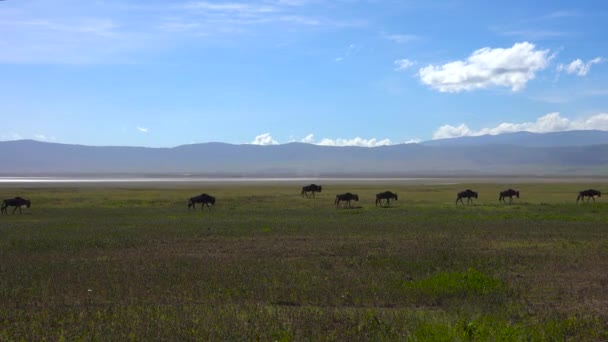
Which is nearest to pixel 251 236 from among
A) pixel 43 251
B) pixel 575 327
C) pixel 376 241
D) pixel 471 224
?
pixel 376 241

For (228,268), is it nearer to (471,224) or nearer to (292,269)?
(292,269)

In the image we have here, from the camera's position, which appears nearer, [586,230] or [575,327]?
[575,327]

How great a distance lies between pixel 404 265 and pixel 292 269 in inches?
112

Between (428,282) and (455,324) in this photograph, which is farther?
(428,282)

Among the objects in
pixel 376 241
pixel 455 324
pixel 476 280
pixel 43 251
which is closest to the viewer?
pixel 455 324

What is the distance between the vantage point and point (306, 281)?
44.5 ft

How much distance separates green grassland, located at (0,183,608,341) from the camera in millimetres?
9492

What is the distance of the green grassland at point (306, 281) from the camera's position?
9.49 m

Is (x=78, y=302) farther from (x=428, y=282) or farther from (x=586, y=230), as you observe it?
(x=586, y=230)

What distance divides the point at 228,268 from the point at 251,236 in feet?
24.1

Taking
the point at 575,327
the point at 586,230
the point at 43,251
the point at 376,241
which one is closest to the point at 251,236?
the point at 376,241

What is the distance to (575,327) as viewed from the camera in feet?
31.5

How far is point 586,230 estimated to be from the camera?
24.0m

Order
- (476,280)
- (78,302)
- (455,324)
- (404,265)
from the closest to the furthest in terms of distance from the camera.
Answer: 1. (455,324)
2. (78,302)
3. (476,280)
4. (404,265)
